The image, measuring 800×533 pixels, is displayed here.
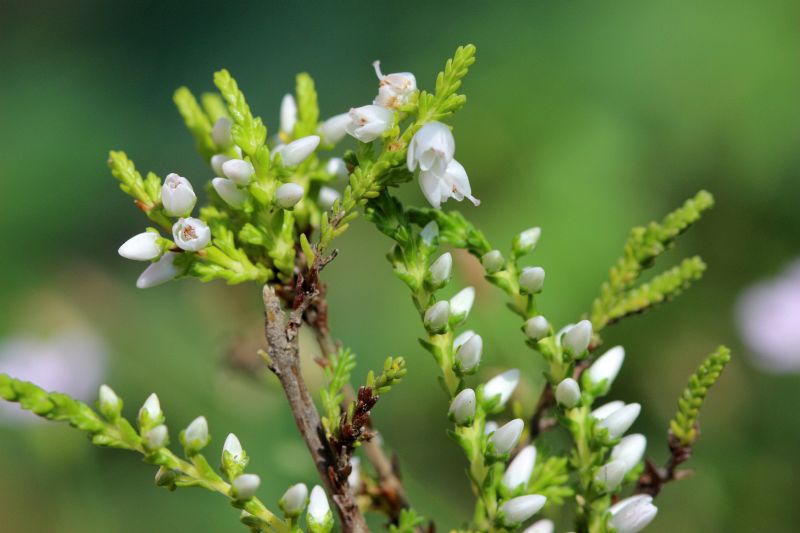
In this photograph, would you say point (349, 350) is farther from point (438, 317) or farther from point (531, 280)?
point (531, 280)

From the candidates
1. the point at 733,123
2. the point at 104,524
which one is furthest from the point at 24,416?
the point at 733,123

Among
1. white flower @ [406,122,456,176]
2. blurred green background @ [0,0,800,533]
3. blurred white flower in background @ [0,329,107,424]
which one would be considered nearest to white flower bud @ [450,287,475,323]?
white flower @ [406,122,456,176]

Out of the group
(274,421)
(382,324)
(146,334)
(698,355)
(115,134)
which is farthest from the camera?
(115,134)

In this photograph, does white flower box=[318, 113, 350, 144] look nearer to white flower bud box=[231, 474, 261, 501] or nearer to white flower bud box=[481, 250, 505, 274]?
white flower bud box=[481, 250, 505, 274]

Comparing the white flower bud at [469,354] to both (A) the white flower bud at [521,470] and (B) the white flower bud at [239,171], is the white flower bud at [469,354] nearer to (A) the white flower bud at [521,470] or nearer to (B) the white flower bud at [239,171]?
(A) the white flower bud at [521,470]

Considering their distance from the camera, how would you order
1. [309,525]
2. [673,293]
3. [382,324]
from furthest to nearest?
[382,324], [673,293], [309,525]

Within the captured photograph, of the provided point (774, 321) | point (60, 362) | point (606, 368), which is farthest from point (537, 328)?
point (60, 362)

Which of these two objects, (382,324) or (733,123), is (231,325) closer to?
(382,324)

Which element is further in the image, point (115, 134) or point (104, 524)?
point (115, 134)
